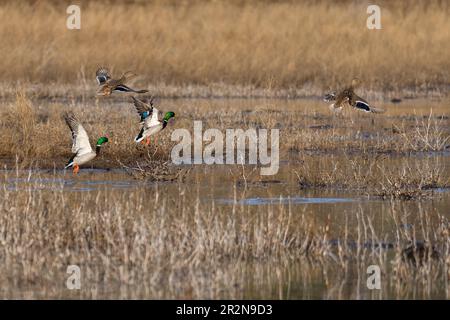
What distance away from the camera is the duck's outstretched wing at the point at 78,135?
1116 centimetres

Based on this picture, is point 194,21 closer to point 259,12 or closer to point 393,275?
point 259,12

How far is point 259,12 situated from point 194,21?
199 centimetres

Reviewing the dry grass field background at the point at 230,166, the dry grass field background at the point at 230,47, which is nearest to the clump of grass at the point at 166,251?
the dry grass field background at the point at 230,166

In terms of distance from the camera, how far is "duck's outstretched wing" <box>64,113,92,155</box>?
1116cm

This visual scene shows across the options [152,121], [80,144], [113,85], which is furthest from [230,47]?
[80,144]

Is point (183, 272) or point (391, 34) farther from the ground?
point (391, 34)

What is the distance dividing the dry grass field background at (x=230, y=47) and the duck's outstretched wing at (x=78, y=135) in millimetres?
13508

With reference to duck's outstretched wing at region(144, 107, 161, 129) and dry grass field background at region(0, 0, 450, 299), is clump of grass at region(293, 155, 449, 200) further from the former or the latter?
duck's outstretched wing at region(144, 107, 161, 129)

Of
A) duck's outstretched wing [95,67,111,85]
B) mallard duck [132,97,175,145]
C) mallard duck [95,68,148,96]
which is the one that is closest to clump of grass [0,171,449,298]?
mallard duck [132,97,175,145]

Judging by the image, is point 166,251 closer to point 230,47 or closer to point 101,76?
point 101,76
